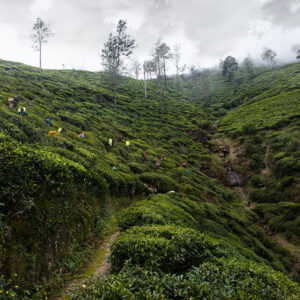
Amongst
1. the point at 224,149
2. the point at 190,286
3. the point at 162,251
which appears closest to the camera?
the point at 190,286

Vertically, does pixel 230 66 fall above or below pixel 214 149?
above

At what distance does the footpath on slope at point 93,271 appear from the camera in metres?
3.68

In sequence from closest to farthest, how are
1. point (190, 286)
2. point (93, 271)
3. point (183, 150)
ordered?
point (190, 286), point (93, 271), point (183, 150)

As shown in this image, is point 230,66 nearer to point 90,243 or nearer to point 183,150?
point 183,150

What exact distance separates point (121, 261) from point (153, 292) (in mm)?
1502

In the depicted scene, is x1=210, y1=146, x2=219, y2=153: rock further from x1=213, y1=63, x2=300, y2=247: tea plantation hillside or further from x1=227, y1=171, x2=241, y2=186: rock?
x1=227, y1=171, x2=241, y2=186: rock

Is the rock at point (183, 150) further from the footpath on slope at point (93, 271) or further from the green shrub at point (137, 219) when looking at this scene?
the footpath on slope at point (93, 271)

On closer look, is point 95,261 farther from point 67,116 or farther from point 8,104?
point 67,116

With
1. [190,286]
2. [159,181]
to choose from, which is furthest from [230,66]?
[190,286]

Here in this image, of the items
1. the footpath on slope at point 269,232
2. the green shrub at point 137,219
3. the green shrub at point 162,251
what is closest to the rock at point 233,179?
the footpath on slope at point 269,232

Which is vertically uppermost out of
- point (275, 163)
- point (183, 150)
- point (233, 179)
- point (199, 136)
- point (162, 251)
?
point (199, 136)

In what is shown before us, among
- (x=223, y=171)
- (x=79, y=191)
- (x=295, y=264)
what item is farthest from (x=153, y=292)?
(x=223, y=171)

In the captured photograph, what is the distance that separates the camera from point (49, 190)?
15.0ft

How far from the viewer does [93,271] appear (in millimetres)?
4656
